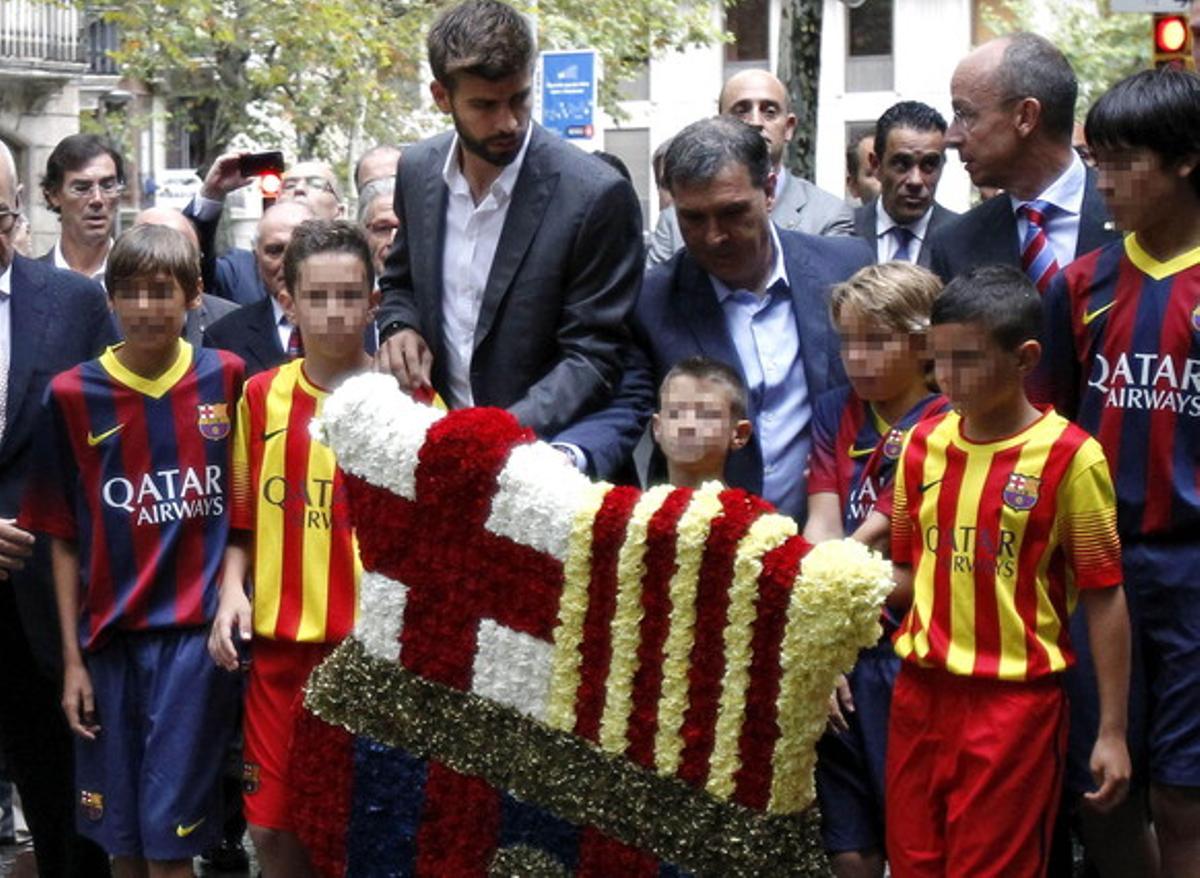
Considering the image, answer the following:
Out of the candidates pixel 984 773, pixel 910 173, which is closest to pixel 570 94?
pixel 910 173

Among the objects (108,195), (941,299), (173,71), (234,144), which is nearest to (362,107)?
(173,71)

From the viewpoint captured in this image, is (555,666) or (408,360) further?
(408,360)

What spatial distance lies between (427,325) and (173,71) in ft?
78.8

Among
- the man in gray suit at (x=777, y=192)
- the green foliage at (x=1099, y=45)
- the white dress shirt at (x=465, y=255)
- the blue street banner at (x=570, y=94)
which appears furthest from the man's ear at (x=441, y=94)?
the green foliage at (x=1099, y=45)

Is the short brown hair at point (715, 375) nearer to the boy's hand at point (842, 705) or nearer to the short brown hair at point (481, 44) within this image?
the boy's hand at point (842, 705)

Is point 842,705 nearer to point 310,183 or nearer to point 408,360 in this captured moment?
point 408,360

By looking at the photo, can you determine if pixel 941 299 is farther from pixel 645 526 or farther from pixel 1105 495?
pixel 645 526

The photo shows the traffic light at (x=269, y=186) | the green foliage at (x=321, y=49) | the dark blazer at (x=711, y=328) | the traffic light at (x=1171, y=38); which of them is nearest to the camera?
the dark blazer at (x=711, y=328)

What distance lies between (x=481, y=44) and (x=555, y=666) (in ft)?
4.91

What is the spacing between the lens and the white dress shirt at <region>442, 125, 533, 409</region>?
5539 mm

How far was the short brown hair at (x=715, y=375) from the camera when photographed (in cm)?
538

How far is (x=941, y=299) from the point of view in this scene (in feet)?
16.5

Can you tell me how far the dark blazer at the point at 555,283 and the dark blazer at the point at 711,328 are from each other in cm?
13

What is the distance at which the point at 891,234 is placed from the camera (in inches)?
344
